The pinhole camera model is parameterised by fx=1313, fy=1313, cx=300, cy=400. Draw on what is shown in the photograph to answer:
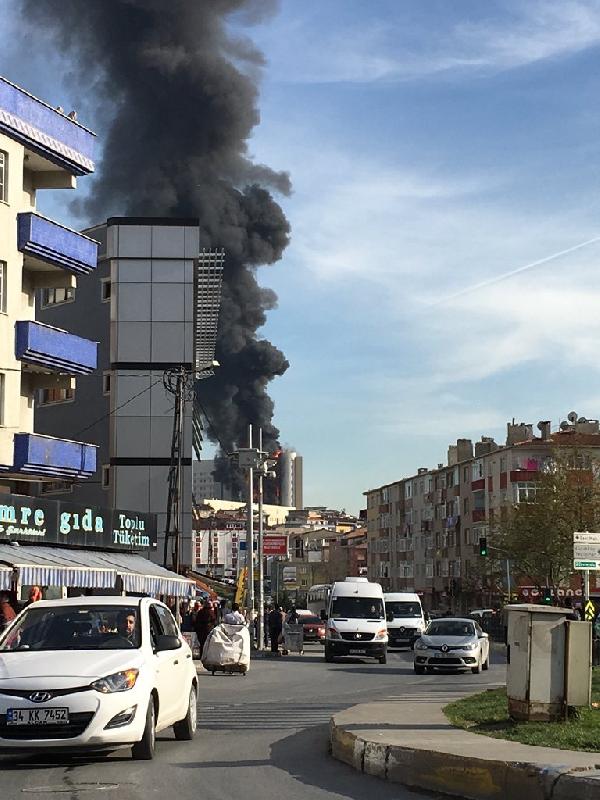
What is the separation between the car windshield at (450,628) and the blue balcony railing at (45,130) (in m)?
20.2

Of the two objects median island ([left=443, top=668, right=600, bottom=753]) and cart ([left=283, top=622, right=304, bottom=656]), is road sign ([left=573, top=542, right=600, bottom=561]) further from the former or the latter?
cart ([left=283, top=622, right=304, bottom=656])

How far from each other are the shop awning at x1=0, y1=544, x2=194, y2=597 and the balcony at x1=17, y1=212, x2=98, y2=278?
965 cm

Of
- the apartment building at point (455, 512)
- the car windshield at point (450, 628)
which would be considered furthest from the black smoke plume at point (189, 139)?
the car windshield at point (450, 628)

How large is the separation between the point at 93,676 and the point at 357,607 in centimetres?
3073

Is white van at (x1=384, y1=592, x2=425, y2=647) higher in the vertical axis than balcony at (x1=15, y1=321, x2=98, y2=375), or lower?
lower

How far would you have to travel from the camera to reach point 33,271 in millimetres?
45031

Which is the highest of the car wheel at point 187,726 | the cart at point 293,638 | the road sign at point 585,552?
the road sign at point 585,552

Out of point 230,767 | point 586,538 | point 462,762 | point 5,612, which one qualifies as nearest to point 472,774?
point 462,762

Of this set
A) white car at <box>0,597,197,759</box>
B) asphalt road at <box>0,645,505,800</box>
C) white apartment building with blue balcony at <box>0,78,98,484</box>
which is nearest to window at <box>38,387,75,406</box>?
white apartment building with blue balcony at <box>0,78,98,484</box>

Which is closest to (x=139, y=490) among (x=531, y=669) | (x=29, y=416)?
(x=29, y=416)

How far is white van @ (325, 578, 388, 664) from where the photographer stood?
40.6 m

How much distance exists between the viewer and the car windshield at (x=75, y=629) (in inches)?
515

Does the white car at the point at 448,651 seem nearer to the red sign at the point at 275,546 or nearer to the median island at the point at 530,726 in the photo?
the median island at the point at 530,726

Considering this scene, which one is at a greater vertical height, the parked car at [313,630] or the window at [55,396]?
the window at [55,396]
